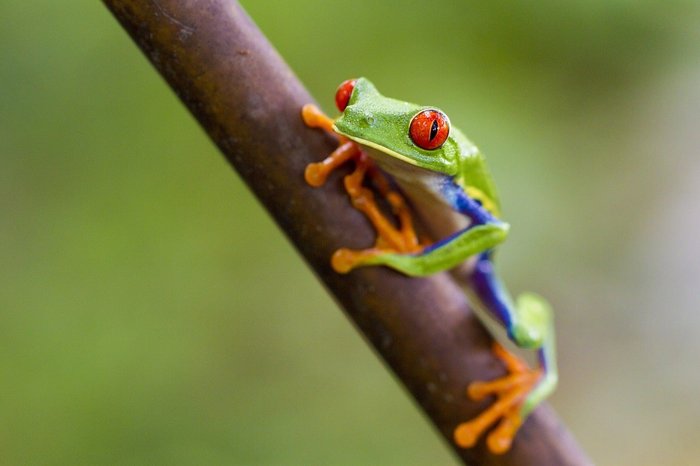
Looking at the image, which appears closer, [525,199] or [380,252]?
[380,252]

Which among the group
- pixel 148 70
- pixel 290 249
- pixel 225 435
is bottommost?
pixel 225 435

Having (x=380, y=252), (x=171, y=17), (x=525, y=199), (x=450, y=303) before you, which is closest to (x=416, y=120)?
(x=380, y=252)

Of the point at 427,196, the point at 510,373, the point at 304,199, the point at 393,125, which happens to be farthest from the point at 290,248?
the point at 304,199

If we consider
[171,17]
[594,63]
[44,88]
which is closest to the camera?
[171,17]

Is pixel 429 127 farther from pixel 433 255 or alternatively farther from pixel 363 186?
pixel 433 255

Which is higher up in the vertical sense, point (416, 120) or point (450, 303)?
point (416, 120)

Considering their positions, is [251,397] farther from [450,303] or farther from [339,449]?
[450,303]

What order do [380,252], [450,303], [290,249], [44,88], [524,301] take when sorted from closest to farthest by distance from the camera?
1. [380,252]
2. [450,303]
3. [524,301]
4. [44,88]
5. [290,249]

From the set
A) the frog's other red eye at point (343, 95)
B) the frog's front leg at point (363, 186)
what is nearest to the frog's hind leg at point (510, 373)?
the frog's front leg at point (363, 186)

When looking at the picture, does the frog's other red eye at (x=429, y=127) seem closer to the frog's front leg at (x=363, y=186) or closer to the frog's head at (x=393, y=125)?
the frog's head at (x=393, y=125)
